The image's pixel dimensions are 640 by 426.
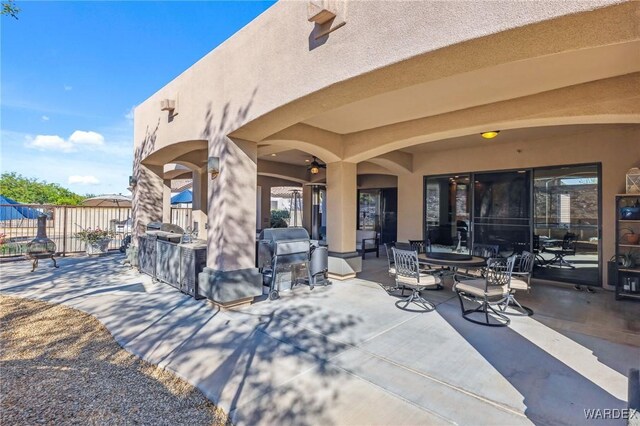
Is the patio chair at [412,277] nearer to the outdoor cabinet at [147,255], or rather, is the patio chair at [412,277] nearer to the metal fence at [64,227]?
the outdoor cabinet at [147,255]

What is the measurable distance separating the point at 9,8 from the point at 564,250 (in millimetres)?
10692

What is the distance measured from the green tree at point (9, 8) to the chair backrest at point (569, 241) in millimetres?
10567

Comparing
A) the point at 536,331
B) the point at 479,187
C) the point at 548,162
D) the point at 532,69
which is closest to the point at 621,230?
the point at 548,162

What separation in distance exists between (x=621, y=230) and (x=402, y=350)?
5578 mm

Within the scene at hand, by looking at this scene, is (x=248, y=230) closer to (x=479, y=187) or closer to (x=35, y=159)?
(x=479, y=187)

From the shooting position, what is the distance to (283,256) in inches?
223

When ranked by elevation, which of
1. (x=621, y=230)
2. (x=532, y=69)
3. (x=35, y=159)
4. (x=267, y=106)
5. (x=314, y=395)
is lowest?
(x=314, y=395)

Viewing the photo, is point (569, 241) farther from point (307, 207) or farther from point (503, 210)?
point (307, 207)

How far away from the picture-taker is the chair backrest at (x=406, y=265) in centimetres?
486

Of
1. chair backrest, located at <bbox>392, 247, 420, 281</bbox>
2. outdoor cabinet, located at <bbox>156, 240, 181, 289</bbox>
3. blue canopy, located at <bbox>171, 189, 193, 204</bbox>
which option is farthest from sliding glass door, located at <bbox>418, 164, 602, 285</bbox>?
blue canopy, located at <bbox>171, 189, 193, 204</bbox>

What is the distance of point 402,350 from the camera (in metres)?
3.45

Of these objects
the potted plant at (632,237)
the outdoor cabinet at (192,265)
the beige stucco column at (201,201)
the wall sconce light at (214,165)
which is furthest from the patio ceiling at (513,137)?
the beige stucco column at (201,201)

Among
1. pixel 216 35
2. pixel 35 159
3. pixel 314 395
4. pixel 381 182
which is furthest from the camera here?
pixel 35 159

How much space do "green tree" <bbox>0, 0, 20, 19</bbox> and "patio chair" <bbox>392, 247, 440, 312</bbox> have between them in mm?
6588
